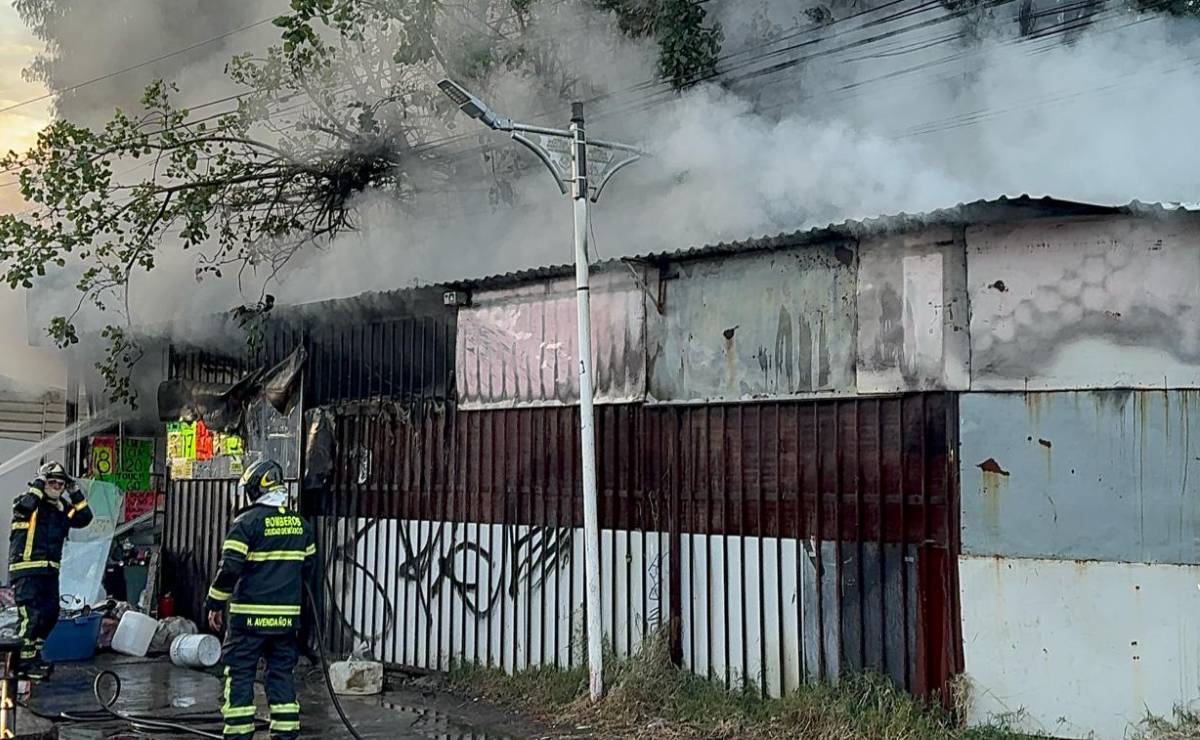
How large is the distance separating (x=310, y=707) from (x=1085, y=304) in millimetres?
6378

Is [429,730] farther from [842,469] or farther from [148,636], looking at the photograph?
[148,636]

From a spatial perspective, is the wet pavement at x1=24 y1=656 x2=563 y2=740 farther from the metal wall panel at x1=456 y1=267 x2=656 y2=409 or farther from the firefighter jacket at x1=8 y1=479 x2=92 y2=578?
the metal wall panel at x1=456 y1=267 x2=656 y2=409

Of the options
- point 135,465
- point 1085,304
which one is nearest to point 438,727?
point 1085,304

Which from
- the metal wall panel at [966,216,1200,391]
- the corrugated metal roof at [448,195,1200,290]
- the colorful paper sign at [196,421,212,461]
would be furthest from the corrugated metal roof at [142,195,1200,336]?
the colorful paper sign at [196,421,212,461]

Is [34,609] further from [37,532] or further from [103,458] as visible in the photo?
[103,458]

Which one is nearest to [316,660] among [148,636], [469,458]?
[148,636]

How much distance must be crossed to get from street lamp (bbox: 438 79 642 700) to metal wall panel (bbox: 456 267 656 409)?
0.33 meters

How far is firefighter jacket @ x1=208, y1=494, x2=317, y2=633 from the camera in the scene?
6614 millimetres

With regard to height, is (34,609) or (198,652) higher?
(34,609)

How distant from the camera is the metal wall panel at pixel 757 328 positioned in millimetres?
7371

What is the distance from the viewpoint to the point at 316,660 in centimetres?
1081

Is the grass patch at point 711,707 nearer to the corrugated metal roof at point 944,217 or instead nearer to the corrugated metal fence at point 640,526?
the corrugated metal fence at point 640,526

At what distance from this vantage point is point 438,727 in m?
8.08

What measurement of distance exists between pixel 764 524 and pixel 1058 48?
21.4 ft
